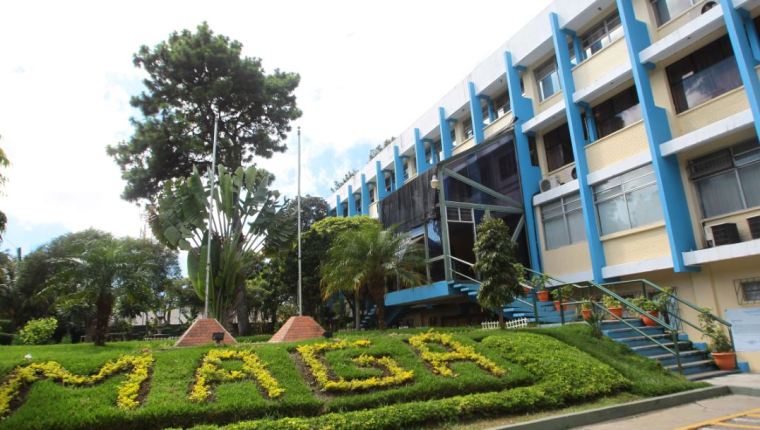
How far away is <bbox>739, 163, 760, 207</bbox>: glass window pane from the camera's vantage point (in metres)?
12.6

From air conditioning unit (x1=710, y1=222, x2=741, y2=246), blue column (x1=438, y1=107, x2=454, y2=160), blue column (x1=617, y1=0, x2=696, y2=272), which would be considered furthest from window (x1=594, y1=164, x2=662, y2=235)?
blue column (x1=438, y1=107, x2=454, y2=160)

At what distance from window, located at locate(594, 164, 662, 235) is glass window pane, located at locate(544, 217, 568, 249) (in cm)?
182

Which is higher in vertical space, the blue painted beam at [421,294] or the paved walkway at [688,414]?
the blue painted beam at [421,294]

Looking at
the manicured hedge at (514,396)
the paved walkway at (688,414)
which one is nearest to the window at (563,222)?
the manicured hedge at (514,396)

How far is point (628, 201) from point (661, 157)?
1949mm

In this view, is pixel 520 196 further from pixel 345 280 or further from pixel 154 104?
pixel 154 104

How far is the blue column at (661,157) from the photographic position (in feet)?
43.7

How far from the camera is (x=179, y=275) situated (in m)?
48.3

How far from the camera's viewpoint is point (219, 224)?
20016 mm

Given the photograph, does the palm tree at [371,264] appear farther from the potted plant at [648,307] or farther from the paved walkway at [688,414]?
the paved walkway at [688,414]

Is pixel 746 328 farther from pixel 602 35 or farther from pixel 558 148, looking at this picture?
pixel 602 35

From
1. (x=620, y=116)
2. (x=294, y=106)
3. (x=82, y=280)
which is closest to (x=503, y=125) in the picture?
(x=620, y=116)

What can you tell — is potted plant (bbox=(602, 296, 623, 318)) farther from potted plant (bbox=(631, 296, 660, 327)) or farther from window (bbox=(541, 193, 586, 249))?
window (bbox=(541, 193, 586, 249))

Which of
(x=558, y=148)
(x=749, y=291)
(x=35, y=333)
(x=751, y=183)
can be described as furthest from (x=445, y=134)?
(x=35, y=333)
